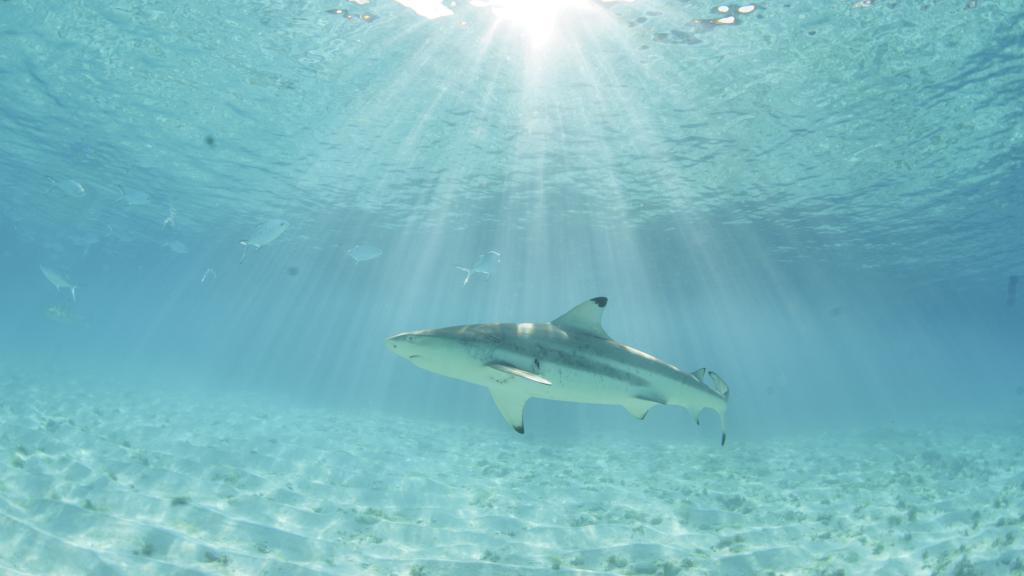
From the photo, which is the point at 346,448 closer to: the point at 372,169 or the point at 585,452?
the point at 585,452

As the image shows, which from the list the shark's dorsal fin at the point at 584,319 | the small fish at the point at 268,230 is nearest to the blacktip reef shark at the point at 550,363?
the shark's dorsal fin at the point at 584,319

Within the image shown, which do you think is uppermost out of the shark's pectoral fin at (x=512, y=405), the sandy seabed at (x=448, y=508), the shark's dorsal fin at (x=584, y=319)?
the shark's dorsal fin at (x=584, y=319)

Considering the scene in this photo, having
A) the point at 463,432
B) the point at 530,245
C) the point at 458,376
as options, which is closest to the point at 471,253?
the point at 530,245

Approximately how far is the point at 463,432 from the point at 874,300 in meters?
38.7

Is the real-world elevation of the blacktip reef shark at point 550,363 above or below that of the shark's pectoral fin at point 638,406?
above

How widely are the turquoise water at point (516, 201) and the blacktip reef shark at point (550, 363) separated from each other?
12.7ft

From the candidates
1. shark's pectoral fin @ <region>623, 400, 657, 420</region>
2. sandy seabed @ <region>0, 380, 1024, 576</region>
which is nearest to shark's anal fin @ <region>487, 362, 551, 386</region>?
shark's pectoral fin @ <region>623, 400, 657, 420</region>

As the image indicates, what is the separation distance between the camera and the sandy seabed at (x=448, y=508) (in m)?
6.91

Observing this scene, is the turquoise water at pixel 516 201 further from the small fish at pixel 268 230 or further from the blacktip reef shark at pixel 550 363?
the blacktip reef shark at pixel 550 363

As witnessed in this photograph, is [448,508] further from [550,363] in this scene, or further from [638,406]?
[550,363]

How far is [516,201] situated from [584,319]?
→ 1884 cm

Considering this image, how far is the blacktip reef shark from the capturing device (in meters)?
3.82

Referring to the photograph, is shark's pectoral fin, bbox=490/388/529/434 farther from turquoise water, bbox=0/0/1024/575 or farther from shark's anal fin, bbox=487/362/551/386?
turquoise water, bbox=0/0/1024/575

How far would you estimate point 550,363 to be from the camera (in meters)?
4.27
